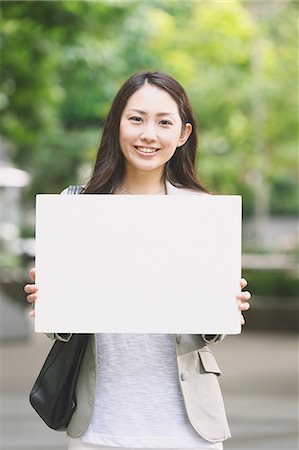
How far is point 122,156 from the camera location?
3125mm

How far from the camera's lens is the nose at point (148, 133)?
3.01 m

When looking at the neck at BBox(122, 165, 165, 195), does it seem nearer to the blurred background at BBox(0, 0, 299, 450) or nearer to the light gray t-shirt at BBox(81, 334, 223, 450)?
the light gray t-shirt at BBox(81, 334, 223, 450)

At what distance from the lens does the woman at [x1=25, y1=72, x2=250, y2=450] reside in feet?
9.70

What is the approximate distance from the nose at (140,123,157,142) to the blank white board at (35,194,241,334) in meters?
0.19

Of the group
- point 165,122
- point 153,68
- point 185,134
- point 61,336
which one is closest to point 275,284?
point 153,68

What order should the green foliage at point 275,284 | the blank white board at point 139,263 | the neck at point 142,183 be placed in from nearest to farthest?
the blank white board at point 139,263, the neck at point 142,183, the green foliage at point 275,284

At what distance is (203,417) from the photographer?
9.77 feet

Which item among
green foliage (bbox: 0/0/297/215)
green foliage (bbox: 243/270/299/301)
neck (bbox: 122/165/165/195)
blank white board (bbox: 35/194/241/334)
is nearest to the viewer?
blank white board (bbox: 35/194/241/334)

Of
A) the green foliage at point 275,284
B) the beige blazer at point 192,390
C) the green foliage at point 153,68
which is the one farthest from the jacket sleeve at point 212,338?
the green foliage at point 275,284

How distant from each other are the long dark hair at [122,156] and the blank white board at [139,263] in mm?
218

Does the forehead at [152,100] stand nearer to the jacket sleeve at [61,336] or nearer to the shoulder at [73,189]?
the shoulder at [73,189]

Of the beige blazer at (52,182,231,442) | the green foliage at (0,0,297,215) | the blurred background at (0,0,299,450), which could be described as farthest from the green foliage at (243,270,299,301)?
the beige blazer at (52,182,231,442)

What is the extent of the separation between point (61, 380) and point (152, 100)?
0.75m

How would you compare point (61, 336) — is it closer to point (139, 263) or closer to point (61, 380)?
point (61, 380)
